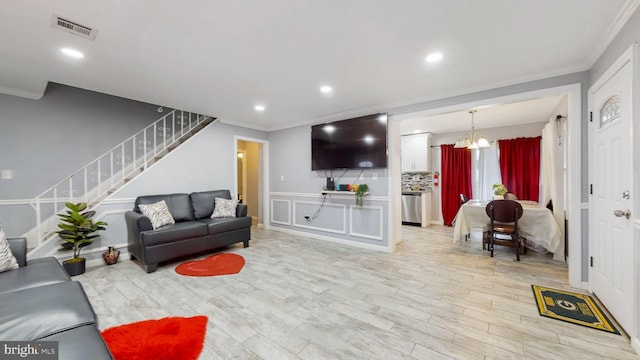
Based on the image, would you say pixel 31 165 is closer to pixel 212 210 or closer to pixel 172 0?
pixel 212 210

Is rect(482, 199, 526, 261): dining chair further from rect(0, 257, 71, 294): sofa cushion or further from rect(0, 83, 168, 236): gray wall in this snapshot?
rect(0, 83, 168, 236): gray wall

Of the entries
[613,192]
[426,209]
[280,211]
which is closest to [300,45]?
[613,192]

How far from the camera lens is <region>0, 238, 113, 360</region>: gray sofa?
1088mm

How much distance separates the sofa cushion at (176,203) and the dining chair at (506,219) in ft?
Result: 15.8

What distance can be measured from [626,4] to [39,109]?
6558 millimetres

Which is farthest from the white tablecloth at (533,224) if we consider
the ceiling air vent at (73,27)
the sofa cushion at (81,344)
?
the ceiling air vent at (73,27)

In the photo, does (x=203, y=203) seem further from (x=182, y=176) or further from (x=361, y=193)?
(x=361, y=193)

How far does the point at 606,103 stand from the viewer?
224 cm

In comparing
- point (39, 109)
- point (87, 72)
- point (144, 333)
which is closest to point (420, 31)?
point (144, 333)

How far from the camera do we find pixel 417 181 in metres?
6.87

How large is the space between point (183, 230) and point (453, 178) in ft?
20.1

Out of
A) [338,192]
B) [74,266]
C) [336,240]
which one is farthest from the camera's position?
[336,240]

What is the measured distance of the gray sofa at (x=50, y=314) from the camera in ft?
3.57

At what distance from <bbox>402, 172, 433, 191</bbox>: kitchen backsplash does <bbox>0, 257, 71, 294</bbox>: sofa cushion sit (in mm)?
6773
